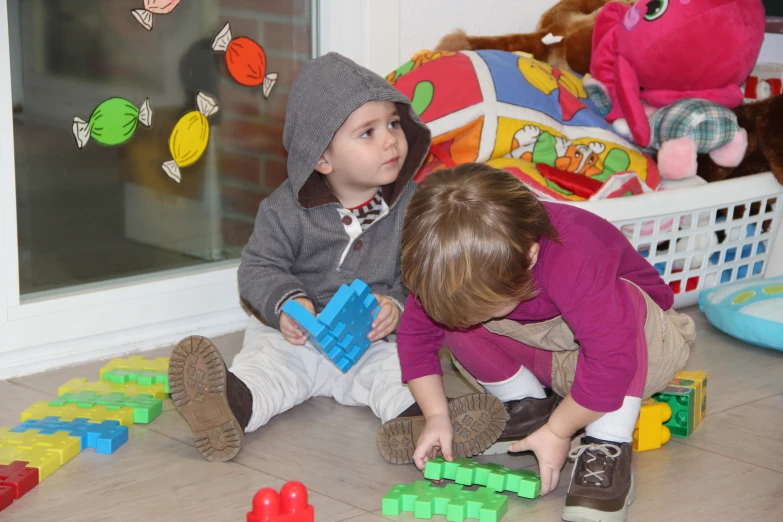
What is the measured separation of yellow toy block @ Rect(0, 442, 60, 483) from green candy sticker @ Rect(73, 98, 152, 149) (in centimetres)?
53

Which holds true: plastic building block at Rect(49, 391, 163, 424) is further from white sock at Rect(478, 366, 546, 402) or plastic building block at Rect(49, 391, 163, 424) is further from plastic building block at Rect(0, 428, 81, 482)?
white sock at Rect(478, 366, 546, 402)

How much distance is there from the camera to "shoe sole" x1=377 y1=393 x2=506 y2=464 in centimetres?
111

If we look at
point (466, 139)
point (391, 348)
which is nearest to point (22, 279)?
point (391, 348)

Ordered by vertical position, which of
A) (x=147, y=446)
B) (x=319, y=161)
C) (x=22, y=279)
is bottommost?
(x=147, y=446)

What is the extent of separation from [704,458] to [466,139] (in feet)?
2.31

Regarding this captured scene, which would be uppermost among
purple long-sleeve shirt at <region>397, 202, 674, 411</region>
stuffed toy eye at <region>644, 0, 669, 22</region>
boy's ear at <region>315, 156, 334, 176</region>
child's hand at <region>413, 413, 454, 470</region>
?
stuffed toy eye at <region>644, 0, 669, 22</region>

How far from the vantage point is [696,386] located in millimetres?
1244

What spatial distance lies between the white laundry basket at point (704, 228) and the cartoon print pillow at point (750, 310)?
0.07 m

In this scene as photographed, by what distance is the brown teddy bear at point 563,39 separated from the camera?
1.89 m

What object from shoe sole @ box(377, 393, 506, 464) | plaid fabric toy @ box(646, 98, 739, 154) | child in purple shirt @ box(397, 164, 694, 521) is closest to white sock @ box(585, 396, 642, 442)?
child in purple shirt @ box(397, 164, 694, 521)

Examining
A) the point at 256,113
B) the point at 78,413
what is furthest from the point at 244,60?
the point at 78,413

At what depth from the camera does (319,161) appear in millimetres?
1360

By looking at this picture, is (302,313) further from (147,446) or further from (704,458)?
(704,458)

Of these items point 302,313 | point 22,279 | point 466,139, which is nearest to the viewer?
point 302,313
